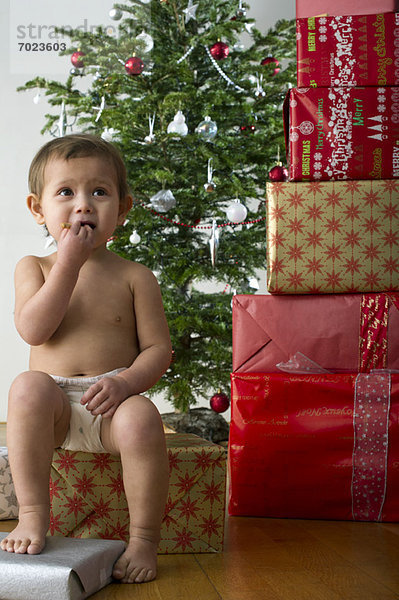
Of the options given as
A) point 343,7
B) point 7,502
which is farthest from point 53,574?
point 343,7

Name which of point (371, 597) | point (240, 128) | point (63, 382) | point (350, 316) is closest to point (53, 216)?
point (63, 382)

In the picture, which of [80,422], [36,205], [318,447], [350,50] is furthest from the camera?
[350,50]

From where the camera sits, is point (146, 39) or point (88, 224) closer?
point (88, 224)

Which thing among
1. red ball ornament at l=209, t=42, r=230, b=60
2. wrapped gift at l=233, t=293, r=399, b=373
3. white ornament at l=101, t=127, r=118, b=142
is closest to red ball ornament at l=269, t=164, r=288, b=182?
red ball ornament at l=209, t=42, r=230, b=60

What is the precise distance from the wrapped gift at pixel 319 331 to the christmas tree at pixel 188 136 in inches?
35.7

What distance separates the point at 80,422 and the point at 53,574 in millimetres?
285

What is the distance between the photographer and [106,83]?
239 centimetres

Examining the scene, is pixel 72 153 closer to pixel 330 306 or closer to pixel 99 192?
pixel 99 192

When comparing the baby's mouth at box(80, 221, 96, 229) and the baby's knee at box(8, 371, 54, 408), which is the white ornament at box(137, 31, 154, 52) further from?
A: the baby's knee at box(8, 371, 54, 408)

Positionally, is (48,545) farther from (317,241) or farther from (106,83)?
(106,83)

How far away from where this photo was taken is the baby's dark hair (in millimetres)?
1115

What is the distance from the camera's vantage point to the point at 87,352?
108 cm

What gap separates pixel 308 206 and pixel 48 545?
0.83m

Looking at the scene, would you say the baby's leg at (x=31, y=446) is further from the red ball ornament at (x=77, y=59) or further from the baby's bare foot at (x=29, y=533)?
the red ball ornament at (x=77, y=59)
